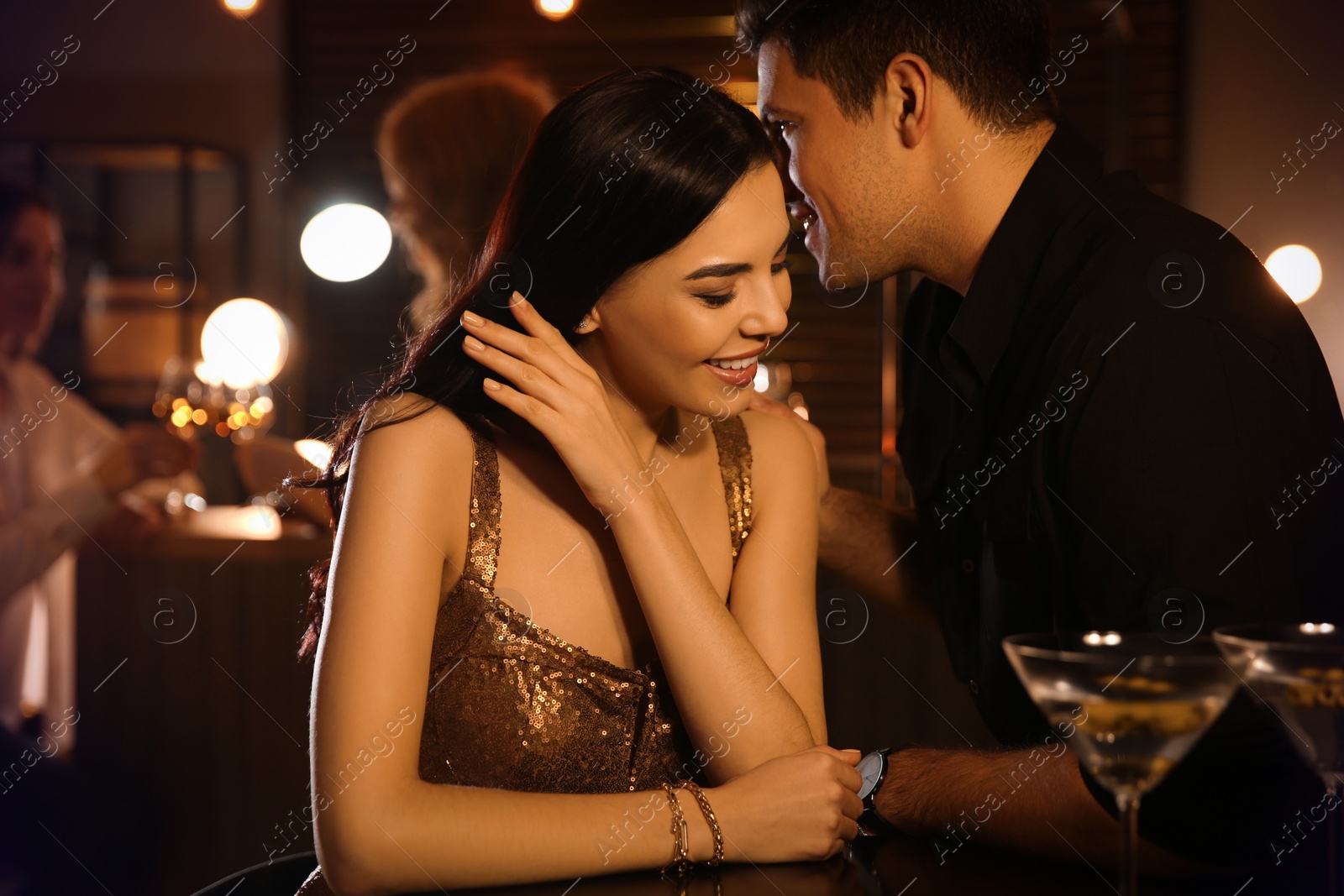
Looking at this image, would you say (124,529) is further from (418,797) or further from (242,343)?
(418,797)

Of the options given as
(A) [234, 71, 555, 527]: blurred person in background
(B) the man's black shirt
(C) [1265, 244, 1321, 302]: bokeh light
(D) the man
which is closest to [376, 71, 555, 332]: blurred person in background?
(A) [234, 71, 555, 527]: blurred person in background

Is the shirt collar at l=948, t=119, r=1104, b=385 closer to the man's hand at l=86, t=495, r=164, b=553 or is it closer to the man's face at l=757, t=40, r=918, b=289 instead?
the man's face at l=757, t=40, r=918, b=289

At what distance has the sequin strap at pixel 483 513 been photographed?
5.89ft

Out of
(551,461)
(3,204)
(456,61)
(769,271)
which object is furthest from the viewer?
(456,61)

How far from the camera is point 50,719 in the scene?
3.84 meters

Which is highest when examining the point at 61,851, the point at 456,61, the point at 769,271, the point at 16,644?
the point at 456,61

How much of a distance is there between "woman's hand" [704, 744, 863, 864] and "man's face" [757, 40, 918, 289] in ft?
3.24

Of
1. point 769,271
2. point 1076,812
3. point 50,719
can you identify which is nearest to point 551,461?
point 769,271

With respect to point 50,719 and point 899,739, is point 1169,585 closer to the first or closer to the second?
point 899,739

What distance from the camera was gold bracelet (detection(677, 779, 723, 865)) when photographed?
1418 millimetres

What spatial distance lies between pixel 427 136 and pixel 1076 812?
255 centimetres

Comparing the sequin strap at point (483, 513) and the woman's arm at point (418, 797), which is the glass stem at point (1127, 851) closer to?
the woman's arm at point (418, 797)

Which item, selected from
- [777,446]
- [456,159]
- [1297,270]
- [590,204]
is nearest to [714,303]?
[590,204]

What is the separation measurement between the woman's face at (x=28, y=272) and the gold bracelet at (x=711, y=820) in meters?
3.37
